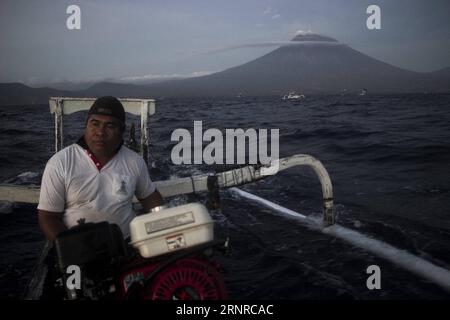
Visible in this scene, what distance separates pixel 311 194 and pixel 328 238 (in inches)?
146

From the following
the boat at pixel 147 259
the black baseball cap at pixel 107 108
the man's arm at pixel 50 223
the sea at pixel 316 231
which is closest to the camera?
the boat at pixel 147 259

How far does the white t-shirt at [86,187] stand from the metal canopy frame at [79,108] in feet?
12.7

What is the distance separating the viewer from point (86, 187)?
3.71m

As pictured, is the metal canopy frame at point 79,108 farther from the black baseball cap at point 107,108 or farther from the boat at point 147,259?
the boat at point 147,259

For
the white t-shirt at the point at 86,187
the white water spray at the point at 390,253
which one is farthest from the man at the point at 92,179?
the white water spray at the point at 390,253

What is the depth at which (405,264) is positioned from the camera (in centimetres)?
607

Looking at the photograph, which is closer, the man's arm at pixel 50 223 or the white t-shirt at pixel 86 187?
the man's arm at pixel 50 223

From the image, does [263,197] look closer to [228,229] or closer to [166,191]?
[228,229]

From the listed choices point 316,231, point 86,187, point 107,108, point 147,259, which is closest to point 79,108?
point 107,108

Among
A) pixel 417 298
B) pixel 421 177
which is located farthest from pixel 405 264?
pixel 421 177

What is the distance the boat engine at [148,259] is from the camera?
2727mm

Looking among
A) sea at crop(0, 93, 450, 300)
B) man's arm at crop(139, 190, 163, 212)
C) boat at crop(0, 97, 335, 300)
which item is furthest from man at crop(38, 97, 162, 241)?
sea at crop(0, 93, 450, 300)

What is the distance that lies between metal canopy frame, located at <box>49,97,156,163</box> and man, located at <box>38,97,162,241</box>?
150 inches

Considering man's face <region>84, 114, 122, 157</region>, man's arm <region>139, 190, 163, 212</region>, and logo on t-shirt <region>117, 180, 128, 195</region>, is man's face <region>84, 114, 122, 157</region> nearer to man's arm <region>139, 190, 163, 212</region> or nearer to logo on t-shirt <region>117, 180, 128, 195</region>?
logo on t-shirt <region>117, 180, 128, 195</region>
